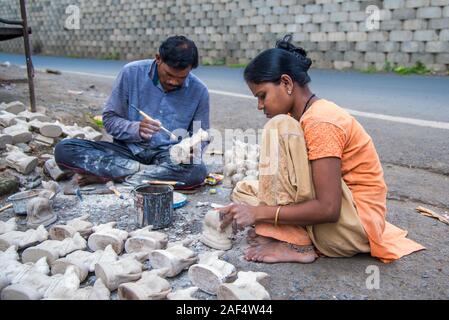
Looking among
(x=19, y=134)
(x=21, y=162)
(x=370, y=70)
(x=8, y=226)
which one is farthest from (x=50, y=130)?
(x=370, y=70)

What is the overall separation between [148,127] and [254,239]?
1.18 m

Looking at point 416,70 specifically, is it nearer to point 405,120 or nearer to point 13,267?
point 405,120

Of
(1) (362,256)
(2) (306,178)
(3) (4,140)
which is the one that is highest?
(2) (306,178)

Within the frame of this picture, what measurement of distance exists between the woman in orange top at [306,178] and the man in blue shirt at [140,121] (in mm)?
1233

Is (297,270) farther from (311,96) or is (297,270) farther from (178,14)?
(178,14)

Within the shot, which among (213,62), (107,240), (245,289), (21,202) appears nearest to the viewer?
(245,289)

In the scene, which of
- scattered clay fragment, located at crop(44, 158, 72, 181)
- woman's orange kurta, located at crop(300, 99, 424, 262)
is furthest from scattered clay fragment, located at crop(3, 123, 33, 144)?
woman's orange kurta, located at crop(300, 99, 424, 262)

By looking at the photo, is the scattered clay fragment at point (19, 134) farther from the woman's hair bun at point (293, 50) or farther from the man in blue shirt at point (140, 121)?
the woman's hair bun at point (293, 50)

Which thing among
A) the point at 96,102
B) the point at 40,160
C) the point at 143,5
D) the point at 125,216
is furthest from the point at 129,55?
the point at 125,216

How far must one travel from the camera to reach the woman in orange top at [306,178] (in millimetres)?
→ 2078

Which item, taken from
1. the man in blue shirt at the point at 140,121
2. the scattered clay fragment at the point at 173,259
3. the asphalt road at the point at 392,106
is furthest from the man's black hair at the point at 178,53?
the asphalt road at the point at 392,106

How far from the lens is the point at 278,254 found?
2305mm

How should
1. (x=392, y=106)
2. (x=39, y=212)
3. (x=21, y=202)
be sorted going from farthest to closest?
(x=392, y=106) → (x=21, y=202) → (x=39, y=212)

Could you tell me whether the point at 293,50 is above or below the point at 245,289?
above
